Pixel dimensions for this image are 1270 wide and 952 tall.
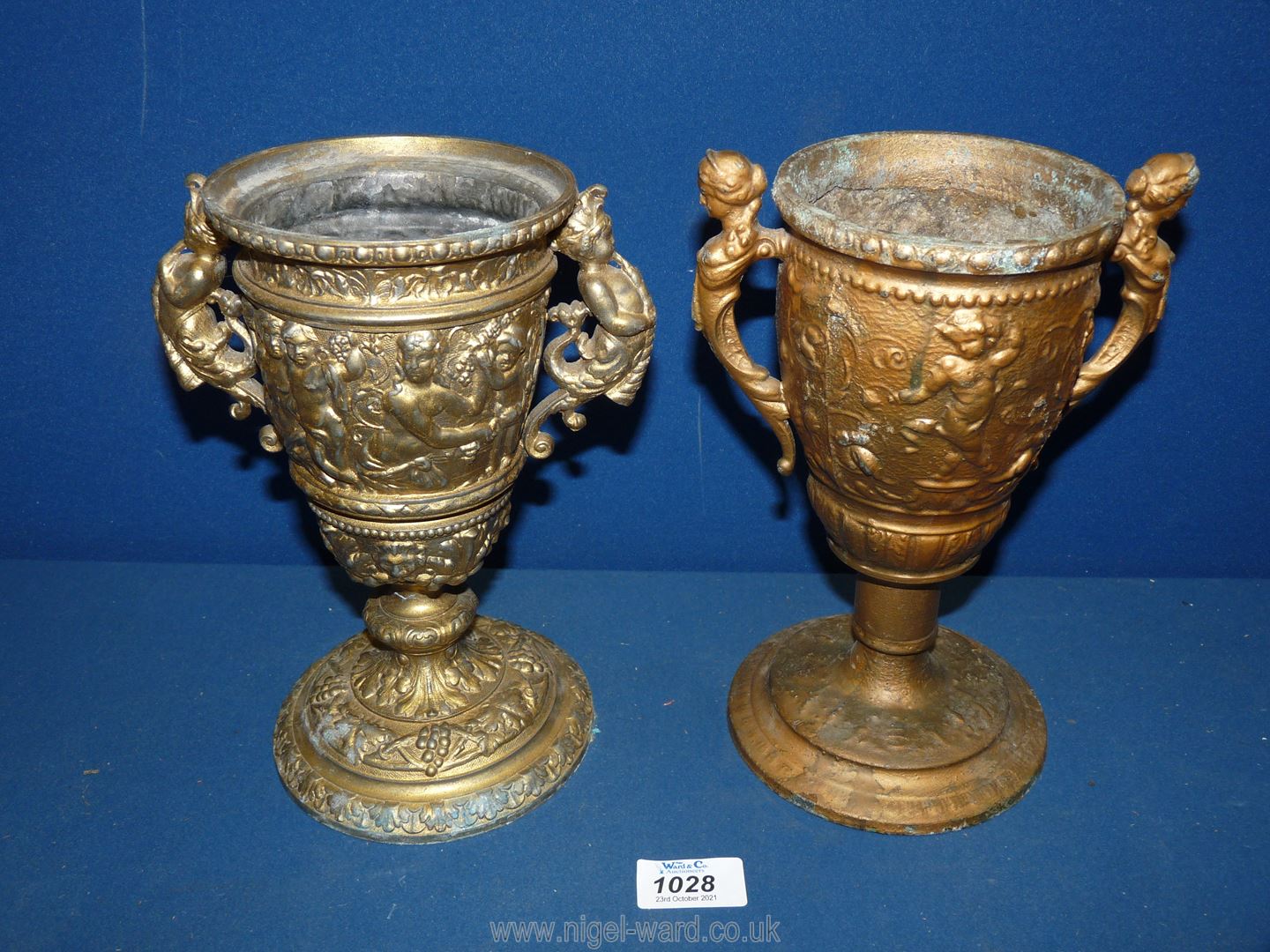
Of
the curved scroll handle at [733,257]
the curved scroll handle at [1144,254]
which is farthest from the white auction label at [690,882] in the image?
the curved scroll handle at [1144,254]

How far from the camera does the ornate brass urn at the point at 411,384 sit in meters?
1.58

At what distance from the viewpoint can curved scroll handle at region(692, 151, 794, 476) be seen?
5.41 feet

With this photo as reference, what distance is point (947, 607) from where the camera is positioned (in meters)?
2.44

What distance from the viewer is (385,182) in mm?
1888

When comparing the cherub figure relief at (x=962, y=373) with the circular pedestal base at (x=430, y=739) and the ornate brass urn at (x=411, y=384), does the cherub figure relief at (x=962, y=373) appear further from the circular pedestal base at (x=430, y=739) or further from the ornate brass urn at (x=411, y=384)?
the circular pedestal base at (x=430, y=739)

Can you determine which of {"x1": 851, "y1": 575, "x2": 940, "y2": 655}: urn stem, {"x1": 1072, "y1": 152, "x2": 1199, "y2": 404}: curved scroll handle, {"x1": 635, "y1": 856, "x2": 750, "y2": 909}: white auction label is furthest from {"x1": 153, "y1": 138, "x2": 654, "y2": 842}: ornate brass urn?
{"x1": 1072, "y1": 152, "x2": 1199, "y2": 404}: curved scroll handle

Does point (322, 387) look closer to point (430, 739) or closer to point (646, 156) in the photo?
point (430, 739)

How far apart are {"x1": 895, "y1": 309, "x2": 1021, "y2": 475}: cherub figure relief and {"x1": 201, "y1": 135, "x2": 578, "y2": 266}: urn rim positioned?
0.55 m

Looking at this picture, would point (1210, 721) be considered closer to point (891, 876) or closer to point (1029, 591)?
point (1029, 591)

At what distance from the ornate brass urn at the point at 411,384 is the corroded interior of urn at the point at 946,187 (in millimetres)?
348

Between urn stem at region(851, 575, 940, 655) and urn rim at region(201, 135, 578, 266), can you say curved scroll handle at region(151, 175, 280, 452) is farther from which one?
urn stem at region(851, 575, 940, 655)

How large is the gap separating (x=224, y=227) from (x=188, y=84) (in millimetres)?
648

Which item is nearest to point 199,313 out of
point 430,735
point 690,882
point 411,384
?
point 411,384

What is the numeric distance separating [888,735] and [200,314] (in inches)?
51.5
